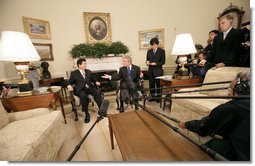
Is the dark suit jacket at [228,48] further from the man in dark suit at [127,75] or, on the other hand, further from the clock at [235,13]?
the man in dark suit at [127,75]

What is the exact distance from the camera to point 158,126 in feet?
3.80

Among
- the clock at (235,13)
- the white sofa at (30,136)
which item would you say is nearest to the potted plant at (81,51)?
the white sofa at (30,136)

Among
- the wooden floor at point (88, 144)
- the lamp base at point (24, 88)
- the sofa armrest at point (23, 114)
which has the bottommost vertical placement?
the wooden floor at point (88, 144)

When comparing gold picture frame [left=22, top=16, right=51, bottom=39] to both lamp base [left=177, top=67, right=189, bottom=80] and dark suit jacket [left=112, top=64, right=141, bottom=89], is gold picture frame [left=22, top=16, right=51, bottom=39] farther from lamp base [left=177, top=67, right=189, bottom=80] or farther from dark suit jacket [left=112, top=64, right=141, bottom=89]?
lamp base [left=177, top=67, right=189, bottom=80]

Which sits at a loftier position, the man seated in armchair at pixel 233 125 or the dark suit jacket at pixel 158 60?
the dark suit jacket at pixel 158 60

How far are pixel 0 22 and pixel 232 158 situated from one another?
3.58 meters

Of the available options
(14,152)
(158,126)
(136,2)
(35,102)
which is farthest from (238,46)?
(136,2)

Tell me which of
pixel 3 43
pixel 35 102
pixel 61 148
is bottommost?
pixel 61 148

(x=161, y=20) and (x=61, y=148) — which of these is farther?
(x=161, y=20)

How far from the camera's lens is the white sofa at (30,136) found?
88 cm

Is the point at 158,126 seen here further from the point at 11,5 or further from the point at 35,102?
the point at 11,5

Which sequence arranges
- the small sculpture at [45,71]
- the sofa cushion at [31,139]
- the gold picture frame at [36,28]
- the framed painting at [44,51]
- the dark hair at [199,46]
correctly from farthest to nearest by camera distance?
1. the framed painting at [44,51]
2. the small sculpture at [45,71]
3. the gold picture frame at [36,28]
4. the dark hair at [199,46]
5. the sofa cushion at [31,139]

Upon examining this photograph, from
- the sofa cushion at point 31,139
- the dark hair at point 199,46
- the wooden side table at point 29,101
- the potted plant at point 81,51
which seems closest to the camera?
the sofa cushion at point 31,139

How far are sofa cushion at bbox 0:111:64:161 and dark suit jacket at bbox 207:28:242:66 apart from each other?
6.85 feet
